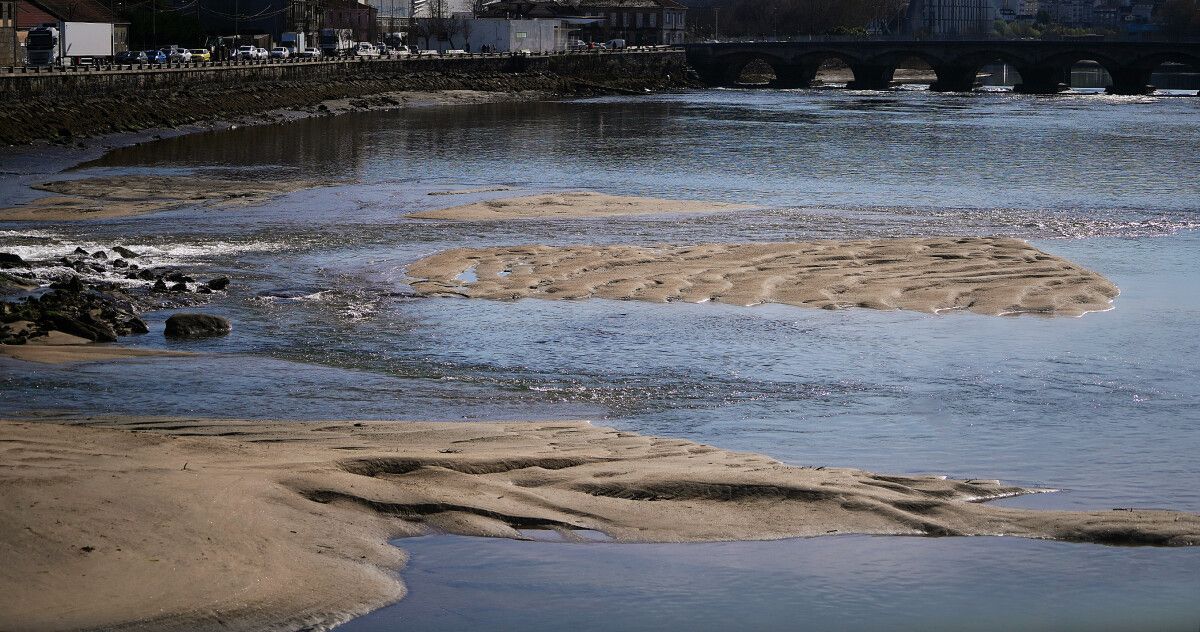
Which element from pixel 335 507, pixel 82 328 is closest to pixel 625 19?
pixel 82 328

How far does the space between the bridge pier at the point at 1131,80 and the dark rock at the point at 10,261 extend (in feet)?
298

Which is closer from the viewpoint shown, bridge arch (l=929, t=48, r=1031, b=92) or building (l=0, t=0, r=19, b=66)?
building (l=0, t=0, r=19, b=66)

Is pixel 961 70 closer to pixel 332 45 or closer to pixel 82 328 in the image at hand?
pixel 332 45

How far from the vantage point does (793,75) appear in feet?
381

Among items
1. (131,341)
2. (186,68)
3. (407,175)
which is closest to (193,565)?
(131,341)

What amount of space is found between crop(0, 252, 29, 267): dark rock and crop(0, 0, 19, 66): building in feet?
155

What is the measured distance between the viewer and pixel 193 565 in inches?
363

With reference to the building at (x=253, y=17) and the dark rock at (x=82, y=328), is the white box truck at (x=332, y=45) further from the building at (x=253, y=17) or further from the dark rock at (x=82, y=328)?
the dark rock at (x=82, y=328)

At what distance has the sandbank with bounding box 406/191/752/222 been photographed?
1193 inches

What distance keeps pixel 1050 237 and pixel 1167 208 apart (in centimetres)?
679

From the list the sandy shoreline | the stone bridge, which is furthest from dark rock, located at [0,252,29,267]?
the stone bridge

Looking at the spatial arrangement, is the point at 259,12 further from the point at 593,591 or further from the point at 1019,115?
the point at 593,591

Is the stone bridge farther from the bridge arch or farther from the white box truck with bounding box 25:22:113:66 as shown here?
the white box truck with bounding box 25:22:113:66

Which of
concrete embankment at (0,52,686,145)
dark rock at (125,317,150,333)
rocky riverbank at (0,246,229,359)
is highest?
concrete embankment at (0,52,686,145)
